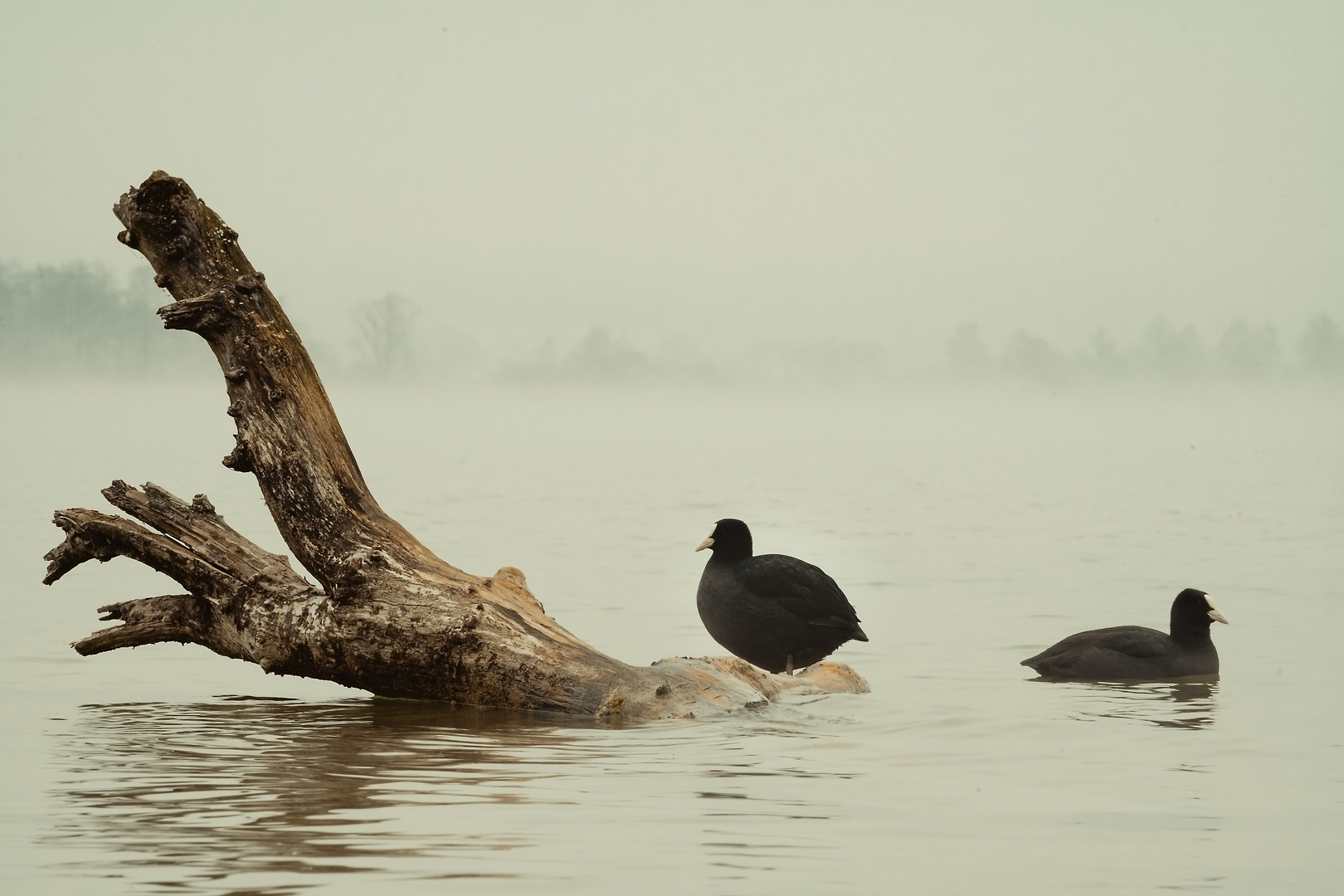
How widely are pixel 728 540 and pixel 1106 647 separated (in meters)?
3.66

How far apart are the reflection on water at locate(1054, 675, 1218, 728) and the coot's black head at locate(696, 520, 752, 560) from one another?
131 inches

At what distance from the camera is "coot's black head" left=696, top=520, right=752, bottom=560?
49.8ft

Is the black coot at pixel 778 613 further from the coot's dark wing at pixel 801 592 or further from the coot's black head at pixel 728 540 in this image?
the coot's black head at pixel 728 540

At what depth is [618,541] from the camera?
27219mm

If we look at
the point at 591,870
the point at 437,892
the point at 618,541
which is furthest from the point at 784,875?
the point at 618,541

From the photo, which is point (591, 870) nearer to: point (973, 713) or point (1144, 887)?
point (1144, 887)

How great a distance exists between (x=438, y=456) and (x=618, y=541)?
→ 3901 centimetres

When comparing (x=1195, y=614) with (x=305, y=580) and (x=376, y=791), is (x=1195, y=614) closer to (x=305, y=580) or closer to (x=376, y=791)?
(x=305, y=580)

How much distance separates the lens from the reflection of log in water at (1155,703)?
12695mm

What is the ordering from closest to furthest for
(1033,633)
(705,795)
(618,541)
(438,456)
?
(705,795), (1033,633), (618,541), (438,456)

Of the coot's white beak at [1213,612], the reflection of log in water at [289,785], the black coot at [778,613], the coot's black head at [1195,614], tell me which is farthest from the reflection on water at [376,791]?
the coot's white beak at [1213,612]

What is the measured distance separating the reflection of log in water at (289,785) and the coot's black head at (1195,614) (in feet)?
21.5

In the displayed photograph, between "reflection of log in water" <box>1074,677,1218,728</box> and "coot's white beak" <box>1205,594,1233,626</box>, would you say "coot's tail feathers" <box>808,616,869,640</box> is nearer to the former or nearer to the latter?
"reflection of log in water" <box>1074,677,1218,728</box>

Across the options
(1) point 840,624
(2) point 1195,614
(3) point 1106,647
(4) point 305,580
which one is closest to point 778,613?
(1) point 840,624
